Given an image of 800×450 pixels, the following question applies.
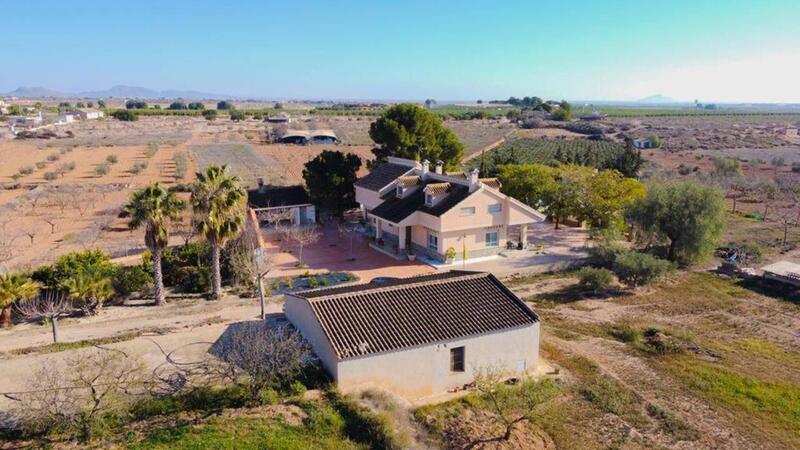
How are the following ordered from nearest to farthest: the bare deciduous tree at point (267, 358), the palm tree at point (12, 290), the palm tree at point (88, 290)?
the bare deciduous tree at point (267, 358), the palm tree at point (12, 290), the palm tree at point (88, 290)

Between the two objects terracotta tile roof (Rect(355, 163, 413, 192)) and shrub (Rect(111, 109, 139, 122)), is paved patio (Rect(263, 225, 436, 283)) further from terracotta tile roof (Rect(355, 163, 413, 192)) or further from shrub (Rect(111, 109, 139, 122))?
shrub (Rect(111, 109, 139, 122))

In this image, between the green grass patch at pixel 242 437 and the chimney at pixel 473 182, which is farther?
the chimney at pixel 473 182

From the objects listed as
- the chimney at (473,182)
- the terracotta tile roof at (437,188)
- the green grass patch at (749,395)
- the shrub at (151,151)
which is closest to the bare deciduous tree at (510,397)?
the green grass patch at (749,395)

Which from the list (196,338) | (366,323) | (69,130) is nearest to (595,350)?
(366,323)

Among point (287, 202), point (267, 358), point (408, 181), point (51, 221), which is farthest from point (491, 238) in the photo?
point (51, 221)

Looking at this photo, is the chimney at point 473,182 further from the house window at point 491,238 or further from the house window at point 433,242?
the house window at point 433,242

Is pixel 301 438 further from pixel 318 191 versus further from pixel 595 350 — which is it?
pixel 318 191

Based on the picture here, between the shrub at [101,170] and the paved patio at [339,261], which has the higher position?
the shrub at [101,170]

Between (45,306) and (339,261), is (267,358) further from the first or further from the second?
(339,261)
